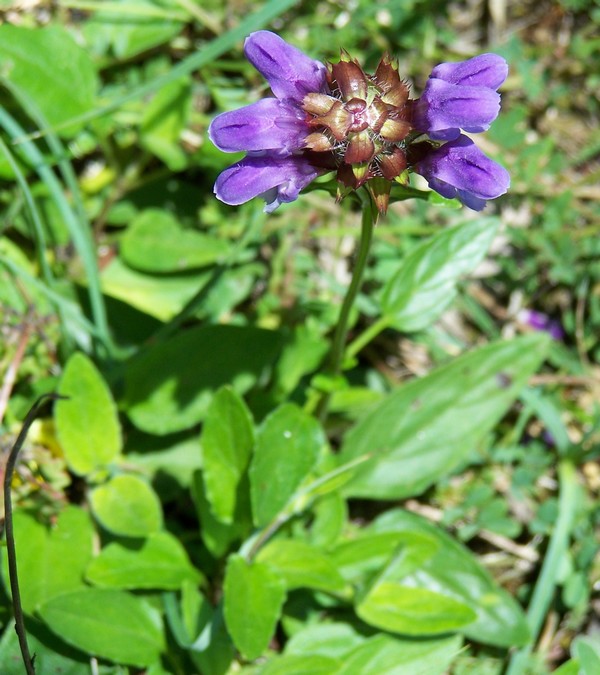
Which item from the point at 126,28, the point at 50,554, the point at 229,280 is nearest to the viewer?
the point at 50,554

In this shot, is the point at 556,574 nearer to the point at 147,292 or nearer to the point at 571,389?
the point at 571,389

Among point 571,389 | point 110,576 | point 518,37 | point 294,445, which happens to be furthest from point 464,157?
point 518,37

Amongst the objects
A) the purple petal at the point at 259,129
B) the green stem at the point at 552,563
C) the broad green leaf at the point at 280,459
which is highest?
the purple petal at the point at 259,129

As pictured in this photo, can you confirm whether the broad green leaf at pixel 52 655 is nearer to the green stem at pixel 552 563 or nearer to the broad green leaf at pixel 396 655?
the broad green leaf at pixel 396 655

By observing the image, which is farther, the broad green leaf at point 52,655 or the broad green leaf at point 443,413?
the broad green leaf at point 443,413

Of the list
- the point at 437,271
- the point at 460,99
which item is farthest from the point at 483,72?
the point at 437,271

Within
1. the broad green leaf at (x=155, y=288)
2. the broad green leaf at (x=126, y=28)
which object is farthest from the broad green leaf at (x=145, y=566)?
the broad green leaf at (x=126, y=28)

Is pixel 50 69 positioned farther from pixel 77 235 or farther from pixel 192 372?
pixel 192 372
